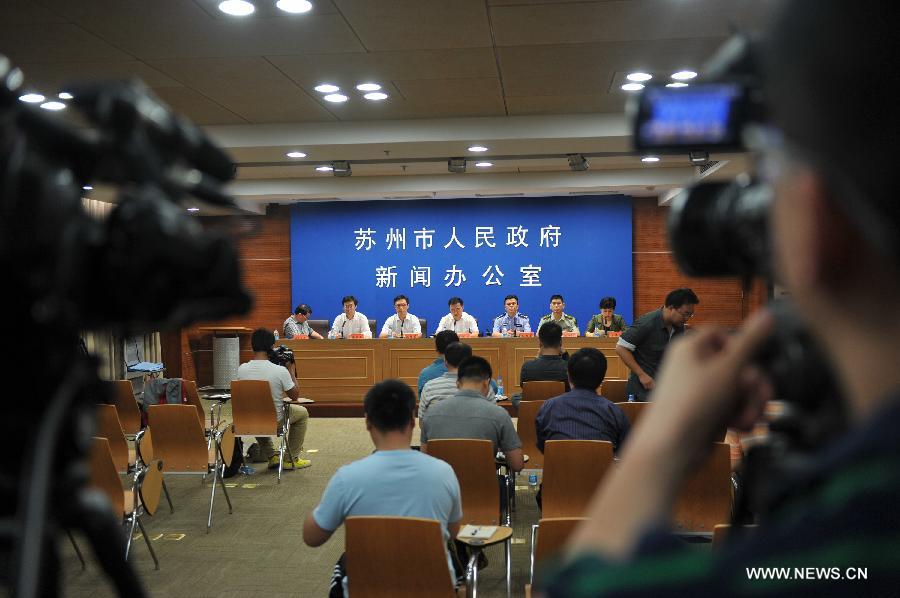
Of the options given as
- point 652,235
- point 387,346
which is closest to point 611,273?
point 652,235

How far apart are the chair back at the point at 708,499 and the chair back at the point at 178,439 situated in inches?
128

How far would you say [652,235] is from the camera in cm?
1343

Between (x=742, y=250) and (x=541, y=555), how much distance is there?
2256 millimetres

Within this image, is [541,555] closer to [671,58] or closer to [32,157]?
[32,157]

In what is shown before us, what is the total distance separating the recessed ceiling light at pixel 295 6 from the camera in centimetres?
462

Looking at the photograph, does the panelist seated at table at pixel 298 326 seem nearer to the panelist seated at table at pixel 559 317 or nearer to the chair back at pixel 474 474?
the panelist seated at table at pixel 559 317

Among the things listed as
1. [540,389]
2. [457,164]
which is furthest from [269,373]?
[457,164]

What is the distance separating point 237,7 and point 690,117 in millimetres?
4698

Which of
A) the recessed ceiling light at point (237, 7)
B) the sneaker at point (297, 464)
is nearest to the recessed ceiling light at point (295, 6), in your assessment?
the recessed ceiling light at point (237, 7)

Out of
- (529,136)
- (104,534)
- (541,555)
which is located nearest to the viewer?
(104,534)

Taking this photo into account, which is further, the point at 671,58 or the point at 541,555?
the point at 671,58

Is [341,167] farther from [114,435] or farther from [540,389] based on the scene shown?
[114,435]

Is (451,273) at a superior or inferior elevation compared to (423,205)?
inferior

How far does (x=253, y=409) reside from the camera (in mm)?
6387
